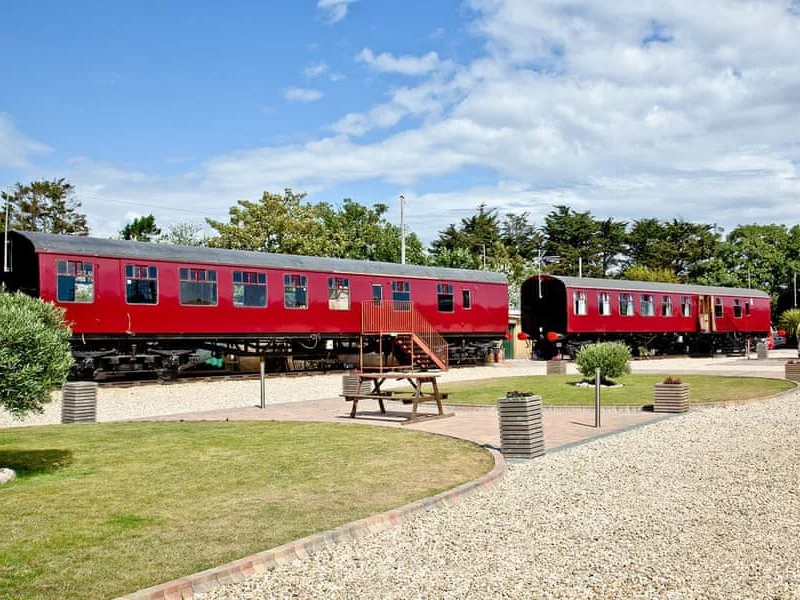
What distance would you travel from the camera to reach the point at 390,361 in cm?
2708

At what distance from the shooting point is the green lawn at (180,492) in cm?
512

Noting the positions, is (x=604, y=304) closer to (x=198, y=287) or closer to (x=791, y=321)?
(x=791, y=321)

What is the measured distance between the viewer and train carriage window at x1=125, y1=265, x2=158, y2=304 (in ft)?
66.4

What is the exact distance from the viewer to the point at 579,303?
32.9 m

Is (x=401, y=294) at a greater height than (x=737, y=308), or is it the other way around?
(x=401, y=294)

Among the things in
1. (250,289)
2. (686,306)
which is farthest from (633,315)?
(250,289)

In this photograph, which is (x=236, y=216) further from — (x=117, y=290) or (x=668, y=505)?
(x=668, y=505)

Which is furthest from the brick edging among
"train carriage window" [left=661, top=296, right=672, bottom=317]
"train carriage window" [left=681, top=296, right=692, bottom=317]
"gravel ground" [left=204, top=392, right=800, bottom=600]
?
"train carriage window" [left=681, top=296, right=692, bottom=317]

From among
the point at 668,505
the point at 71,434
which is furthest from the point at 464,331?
the point at 668,505

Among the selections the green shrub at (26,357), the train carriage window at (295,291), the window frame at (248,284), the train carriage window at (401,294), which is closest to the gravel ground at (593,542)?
the green shrub at (26,357)

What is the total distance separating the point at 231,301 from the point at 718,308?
2805cm

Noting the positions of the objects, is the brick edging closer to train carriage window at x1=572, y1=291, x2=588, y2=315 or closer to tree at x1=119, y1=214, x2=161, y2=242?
train carriage window at x1=572, y1=291, x2=588, y2=315

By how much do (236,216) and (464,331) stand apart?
19.9 metres

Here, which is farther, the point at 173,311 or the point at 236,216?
the point at 236,216
